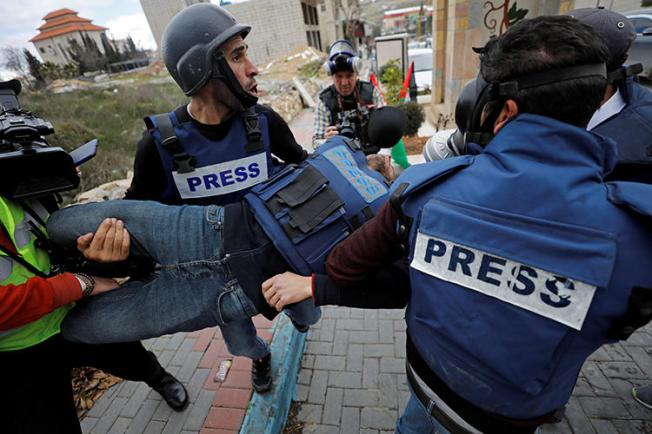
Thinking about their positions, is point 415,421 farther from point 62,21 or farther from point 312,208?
point 62,21

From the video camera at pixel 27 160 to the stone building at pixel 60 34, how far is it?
67.6m

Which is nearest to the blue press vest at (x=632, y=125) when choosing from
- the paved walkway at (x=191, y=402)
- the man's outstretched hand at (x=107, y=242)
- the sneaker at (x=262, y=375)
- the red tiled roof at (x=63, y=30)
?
the man's outstretched hand at (x=107, y=242)

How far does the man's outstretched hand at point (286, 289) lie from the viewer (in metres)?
1.22

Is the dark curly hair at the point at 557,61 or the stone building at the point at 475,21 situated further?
the stone building at the point at 475,21

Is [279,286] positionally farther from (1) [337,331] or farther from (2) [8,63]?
(2) [8,63]

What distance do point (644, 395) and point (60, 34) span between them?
78125 mm

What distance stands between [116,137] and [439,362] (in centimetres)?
962

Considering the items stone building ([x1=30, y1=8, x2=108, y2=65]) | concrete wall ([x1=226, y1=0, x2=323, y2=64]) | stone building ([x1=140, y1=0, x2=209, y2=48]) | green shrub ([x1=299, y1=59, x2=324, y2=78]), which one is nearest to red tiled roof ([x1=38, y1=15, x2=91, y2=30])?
stone building ([x1=30, y1=8, x2=108, y2=65])

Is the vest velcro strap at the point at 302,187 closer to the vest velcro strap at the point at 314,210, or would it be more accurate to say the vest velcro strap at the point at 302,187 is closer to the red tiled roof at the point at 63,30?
the vest velcro strap at the point at 314,210

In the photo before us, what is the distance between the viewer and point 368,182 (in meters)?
1.42

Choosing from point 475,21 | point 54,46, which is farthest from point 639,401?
point 54,46

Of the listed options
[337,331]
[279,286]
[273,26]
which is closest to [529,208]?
[279,286]

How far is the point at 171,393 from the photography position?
91.7 inches

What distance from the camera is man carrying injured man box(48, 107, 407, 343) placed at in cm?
128
